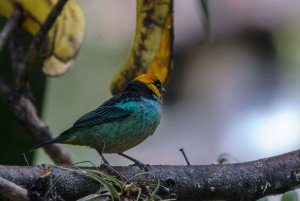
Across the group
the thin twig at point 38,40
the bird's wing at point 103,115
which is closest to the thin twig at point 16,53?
the thin twig at point 38,40

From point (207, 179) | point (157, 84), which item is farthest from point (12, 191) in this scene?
point (157, 84)

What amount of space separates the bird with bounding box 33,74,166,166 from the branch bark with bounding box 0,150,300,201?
419 millimetres

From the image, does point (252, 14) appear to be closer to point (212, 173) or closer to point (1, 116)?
point (1, 116)

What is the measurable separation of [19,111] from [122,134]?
406 mm

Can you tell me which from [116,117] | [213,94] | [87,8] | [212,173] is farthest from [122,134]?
[213,94]

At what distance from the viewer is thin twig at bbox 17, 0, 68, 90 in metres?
2.66

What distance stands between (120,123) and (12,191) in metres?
0.99

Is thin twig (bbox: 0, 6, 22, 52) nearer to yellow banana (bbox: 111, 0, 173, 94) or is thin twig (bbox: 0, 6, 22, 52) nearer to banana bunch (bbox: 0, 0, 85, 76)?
banana bunch (bbox: 0, 0, 85, 76)

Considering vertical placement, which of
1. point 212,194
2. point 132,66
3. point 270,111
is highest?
Answer: point 132,66

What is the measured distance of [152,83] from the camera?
2977 millimetres

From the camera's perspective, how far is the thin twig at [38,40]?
8.73 feet

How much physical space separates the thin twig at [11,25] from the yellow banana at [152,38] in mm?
464

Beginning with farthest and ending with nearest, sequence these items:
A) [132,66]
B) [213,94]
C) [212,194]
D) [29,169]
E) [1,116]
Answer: [213,94] < [1,116] < [132,66] < [212,194] < [29,169]

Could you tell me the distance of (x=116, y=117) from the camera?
280 centimetres
